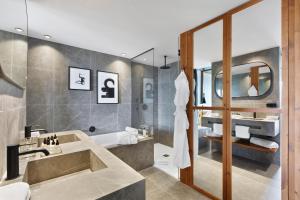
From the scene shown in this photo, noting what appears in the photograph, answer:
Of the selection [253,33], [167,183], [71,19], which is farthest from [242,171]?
[71,19]

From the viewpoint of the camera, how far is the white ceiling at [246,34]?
1551 millimetres

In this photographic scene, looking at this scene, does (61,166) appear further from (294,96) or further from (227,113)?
(294,96)

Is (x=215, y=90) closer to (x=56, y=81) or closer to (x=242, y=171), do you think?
(x=242, y=171)

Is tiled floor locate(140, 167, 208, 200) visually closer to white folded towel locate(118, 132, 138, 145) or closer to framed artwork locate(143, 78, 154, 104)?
white folded towel locate(118, 132, 138, 145)

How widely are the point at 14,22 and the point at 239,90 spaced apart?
3.20 meters

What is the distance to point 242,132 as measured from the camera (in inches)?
76.1

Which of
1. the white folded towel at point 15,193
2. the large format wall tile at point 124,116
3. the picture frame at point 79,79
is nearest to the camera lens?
the white folded towel at point 15,193

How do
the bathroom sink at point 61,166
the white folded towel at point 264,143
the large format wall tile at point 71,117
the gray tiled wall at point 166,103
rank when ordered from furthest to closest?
1. the gray tiled wall at point 166,103
2. the large format wall tile at point 71,117
3. the white folded towel at point 264,143
4. the bathroom sink at point 61,166

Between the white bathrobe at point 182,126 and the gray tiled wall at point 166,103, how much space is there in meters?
1.78

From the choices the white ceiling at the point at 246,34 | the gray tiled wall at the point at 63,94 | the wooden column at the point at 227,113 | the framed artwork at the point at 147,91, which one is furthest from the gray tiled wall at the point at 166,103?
the wooden column at the point at 227,113

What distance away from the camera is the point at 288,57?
1.38 metres

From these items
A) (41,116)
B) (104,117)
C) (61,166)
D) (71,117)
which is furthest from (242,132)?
(41,116)

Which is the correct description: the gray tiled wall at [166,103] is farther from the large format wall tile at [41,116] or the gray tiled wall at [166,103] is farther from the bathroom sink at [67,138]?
the large format wall tile at [41,116]

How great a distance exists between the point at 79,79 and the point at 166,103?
2.45m
